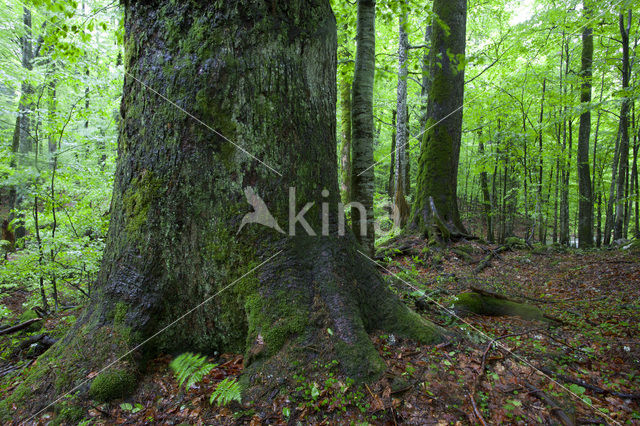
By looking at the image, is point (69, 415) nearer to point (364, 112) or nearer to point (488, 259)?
point (364, 112)

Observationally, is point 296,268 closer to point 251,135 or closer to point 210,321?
point 210,321

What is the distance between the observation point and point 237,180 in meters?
2.45

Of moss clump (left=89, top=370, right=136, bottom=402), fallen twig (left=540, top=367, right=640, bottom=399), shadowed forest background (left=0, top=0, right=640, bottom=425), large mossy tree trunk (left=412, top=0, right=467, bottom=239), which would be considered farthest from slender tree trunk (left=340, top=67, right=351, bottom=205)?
moss clump (left=89, top=370, right=136, bottom=402)

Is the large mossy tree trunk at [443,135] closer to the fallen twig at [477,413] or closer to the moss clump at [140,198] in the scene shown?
the fallen twig at [477,413]

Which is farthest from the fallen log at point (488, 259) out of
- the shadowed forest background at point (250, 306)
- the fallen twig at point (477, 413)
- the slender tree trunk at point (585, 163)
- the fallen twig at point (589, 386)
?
the fallen twig at point (477, 413)

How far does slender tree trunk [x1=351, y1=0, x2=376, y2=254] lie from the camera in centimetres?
423

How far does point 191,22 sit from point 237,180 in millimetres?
1365

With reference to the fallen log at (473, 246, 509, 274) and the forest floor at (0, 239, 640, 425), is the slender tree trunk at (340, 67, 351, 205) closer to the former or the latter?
the fallen log at (473, 246, 509, 274)

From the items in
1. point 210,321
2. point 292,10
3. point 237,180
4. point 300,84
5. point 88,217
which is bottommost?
point 210,321

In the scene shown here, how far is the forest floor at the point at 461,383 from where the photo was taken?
1.93 m

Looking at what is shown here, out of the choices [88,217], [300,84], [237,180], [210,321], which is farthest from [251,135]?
[88,217]

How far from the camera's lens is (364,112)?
4.25 metres

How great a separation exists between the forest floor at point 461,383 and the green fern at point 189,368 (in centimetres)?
8

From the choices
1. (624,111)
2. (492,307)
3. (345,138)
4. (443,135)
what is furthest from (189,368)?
(624,111)
